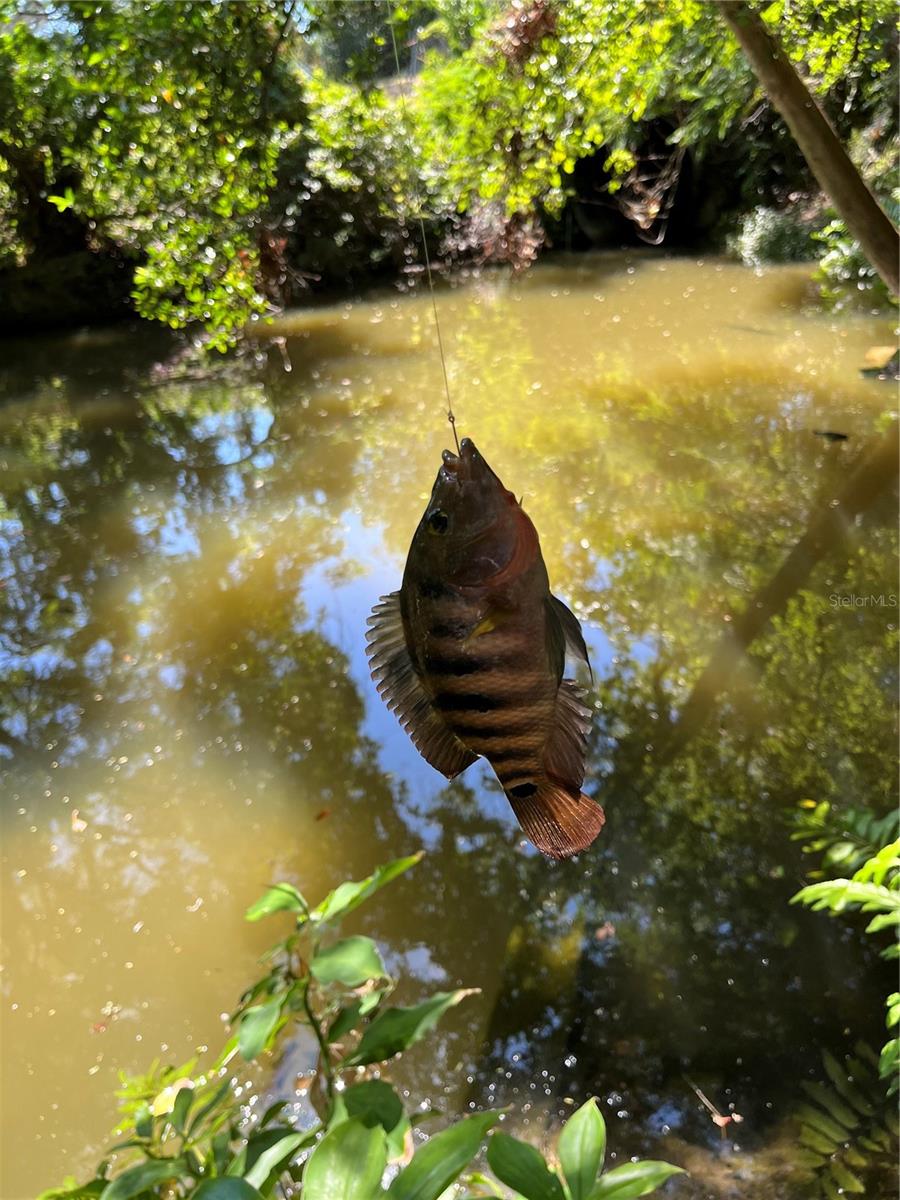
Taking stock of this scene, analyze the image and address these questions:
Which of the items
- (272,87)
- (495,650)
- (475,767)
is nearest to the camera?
(495,650)

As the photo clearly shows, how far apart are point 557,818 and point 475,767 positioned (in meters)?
2.90

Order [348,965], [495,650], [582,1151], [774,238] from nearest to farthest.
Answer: [495,650]
[582,1151]
[348,965]
[774,238]

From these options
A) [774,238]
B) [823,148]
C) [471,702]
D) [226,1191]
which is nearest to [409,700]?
[471,702]

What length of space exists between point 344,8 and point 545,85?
1.43 metres

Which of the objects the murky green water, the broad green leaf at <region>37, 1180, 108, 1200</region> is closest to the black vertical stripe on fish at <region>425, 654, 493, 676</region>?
the broad green leaf at <region>37, 1180, 108, 1200</region>

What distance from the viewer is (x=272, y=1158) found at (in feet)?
4.66

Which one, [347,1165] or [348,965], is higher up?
[347,1165]

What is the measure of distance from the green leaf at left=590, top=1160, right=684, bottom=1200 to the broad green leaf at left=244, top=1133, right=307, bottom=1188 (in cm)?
53

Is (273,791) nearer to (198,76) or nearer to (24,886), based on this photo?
(24,886)

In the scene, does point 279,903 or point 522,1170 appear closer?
point 522,1170

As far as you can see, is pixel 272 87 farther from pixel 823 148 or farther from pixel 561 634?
pixel 561 634

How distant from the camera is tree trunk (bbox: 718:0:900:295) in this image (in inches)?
115

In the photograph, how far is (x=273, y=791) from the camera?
150 inches

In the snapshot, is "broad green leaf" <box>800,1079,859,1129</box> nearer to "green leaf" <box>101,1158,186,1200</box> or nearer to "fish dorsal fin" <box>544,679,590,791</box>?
"green leaf" <box>101,1158,186,1200</box>
